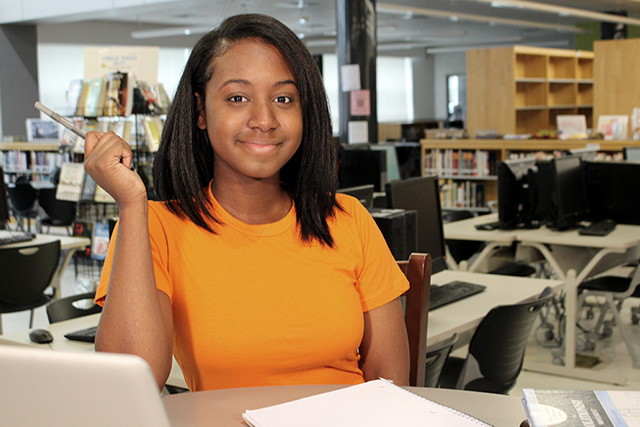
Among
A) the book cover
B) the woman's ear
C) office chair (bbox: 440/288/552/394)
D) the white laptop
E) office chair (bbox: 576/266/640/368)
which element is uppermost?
the woman's ear

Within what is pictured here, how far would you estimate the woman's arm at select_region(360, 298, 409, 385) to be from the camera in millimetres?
1530

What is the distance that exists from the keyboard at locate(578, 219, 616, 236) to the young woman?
3.37 meters

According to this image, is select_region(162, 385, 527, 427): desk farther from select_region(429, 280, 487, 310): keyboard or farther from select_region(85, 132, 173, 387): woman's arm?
select_region(429, 280, 487, 310): keyboard

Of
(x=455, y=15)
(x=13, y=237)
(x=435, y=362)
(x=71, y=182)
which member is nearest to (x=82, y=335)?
(x=435, y=362)

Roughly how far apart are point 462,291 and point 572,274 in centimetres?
156

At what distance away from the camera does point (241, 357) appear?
137cm

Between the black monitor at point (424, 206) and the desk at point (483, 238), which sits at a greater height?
the black monitor at point (424, 206)

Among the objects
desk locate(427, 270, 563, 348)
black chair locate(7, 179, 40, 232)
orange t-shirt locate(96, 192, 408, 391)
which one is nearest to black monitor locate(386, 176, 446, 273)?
desk locate(427, 270, 563, 348)

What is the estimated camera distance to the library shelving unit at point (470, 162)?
8.16 meters

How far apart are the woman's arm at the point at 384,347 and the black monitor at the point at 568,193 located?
349 centimetres

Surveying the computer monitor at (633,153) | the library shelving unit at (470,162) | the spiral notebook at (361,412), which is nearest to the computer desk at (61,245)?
the spiral notebook at (361,412)

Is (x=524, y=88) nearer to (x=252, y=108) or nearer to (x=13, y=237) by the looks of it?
(x=13, y=237)

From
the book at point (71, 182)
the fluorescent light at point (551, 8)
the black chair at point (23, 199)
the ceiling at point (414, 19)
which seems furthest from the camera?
the ceiling at point (414, 19)

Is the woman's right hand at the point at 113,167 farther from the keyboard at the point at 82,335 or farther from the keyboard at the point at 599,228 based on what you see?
the keyboard at the point at 599,228
